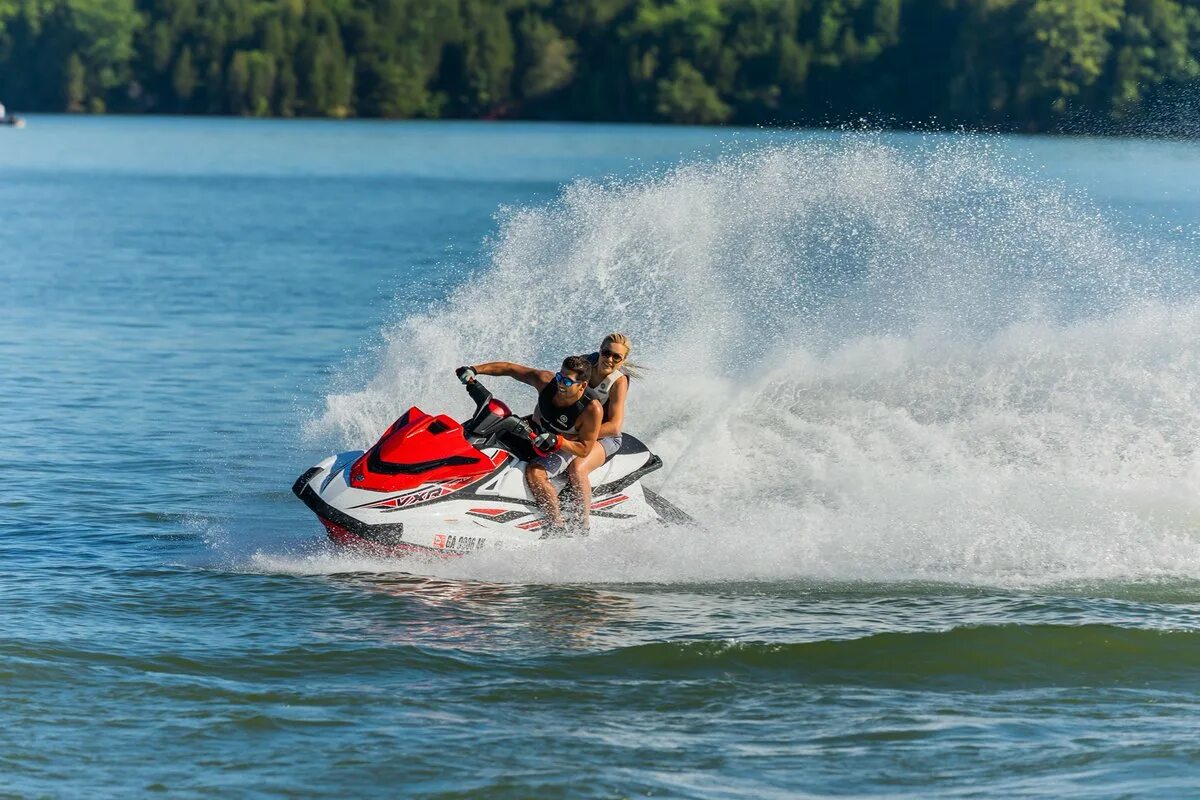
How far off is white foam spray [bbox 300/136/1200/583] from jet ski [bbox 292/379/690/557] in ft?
0.74

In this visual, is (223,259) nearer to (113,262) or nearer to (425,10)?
(113,262)

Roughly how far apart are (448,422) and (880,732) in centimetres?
364

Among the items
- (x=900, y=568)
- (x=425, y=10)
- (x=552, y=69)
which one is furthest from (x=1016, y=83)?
(x=900, y=568)

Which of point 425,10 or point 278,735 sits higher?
point 425,10

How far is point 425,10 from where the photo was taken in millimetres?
134375

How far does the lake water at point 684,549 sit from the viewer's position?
25.7 ft

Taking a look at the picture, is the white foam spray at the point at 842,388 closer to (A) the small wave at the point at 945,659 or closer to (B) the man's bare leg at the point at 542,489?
(B) the man's bare leg at the point at 542,489

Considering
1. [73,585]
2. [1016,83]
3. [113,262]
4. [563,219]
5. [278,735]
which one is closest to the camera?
[278,735]

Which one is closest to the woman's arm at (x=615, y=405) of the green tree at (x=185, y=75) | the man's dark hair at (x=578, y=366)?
the man's dark hair at (x=578, y=366)

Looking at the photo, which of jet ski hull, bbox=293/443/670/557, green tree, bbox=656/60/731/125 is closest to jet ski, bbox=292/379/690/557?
jet ski hull, bbox=293/443/670/557

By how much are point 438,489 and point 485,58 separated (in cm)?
12283

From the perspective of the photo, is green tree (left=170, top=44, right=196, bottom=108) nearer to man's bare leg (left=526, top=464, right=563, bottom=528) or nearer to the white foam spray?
the white foam spray

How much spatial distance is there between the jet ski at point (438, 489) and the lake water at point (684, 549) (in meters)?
0.20

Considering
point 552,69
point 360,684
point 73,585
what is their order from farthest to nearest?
point 552,69 → point 73,585 → point 360,684
